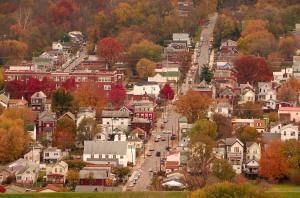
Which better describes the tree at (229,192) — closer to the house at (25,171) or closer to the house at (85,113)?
the house at (25,171)

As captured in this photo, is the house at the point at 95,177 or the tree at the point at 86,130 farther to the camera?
the tree at the point at 86,130

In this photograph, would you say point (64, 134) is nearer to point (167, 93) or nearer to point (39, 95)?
point (39, 95)

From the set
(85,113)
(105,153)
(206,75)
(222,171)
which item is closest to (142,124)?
(85,113)

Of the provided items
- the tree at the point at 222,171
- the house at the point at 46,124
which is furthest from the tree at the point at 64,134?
the tree at the point at 222,171

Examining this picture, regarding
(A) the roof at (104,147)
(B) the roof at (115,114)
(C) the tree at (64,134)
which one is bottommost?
(A) the roof at (104,147)

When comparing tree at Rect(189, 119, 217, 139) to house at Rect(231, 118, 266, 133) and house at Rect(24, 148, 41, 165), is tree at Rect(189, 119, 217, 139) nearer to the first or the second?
house at Rect(231, 118, 266, 133)

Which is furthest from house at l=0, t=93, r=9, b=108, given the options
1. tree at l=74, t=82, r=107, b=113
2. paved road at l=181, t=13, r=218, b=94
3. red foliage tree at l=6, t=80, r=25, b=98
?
paved road at l=181, t=13, r=218, b=94
